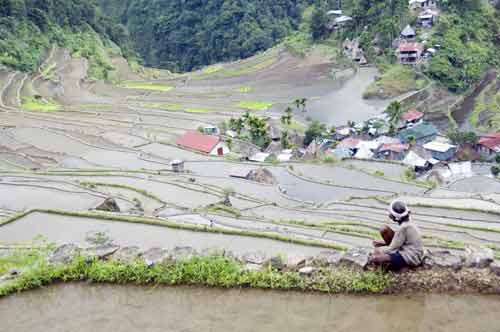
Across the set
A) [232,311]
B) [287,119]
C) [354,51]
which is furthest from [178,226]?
[354,51]

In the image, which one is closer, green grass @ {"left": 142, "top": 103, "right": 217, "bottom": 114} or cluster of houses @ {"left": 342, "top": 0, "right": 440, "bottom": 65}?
green grass @ {"left": 142, "top": 103, "right": 217, "bottom": 114}

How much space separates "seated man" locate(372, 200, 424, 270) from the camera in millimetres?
5477

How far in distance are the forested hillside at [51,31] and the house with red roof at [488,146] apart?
35.1 m

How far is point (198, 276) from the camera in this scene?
616 centimetres

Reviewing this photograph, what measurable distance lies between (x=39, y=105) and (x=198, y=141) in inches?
615

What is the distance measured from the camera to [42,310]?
5.96 meters

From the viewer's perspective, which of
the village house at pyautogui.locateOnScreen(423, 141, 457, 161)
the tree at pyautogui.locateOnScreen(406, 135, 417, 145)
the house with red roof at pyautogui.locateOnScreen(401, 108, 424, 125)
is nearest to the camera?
the village house at pyautogui.locateOnScreen(423, 141, 457, 161)

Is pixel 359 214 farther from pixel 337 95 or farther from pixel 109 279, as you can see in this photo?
pixel 337 95

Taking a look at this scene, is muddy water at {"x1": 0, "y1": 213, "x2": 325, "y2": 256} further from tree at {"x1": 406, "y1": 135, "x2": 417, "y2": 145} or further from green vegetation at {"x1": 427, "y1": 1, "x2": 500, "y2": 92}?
green vegetation at {"x1": 427, "y1": 1, "x2": 500, "y2": 92}

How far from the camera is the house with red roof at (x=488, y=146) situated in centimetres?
2931

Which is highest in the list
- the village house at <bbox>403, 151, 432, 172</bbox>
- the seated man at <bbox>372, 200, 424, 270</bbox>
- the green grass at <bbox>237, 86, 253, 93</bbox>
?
the seated man at <bbox>372, 200, 424, 270</bbox>

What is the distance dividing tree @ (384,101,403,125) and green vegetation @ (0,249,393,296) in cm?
3089

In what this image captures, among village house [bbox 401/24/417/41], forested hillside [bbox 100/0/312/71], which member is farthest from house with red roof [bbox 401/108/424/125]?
forested hillside [bbox 100/0/312/71]

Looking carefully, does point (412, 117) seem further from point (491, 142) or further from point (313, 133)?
point (313, 133)
